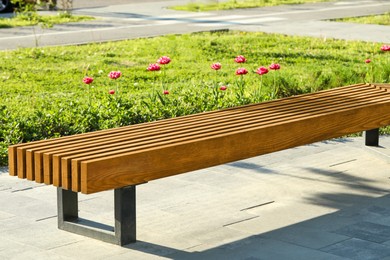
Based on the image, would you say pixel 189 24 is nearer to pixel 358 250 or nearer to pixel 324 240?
pixel 324 240

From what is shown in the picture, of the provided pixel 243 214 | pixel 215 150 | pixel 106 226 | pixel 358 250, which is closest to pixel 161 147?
pixel 215 150

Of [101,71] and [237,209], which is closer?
[237,209]

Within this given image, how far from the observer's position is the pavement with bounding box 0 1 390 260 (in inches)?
242

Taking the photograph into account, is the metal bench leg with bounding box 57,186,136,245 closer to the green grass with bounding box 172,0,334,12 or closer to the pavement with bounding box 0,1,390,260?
the pavement with bounding box 0,1,390,260

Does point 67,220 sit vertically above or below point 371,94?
below

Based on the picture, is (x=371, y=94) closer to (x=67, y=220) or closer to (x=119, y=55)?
(x=67, y=220)

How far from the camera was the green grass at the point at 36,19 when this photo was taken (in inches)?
734

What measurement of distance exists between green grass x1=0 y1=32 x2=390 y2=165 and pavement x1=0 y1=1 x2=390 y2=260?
1238 mm

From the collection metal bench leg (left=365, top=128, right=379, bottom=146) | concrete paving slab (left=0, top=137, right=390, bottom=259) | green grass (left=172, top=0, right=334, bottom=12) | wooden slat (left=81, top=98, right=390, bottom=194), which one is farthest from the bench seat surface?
green grass (left=172, top=0, right=334, bottom=12)

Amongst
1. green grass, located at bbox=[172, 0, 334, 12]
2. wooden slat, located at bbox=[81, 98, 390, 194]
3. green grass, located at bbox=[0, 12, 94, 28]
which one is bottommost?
green grass, located at bbox=[172, 0, 334, 12]

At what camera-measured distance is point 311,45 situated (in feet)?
51.5

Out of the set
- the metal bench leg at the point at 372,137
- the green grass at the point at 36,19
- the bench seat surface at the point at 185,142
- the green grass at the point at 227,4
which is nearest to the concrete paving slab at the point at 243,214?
the metal bench leg at the point at 372,137

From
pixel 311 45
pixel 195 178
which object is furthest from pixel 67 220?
pixel 311 45

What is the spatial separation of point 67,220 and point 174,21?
13.5 m
